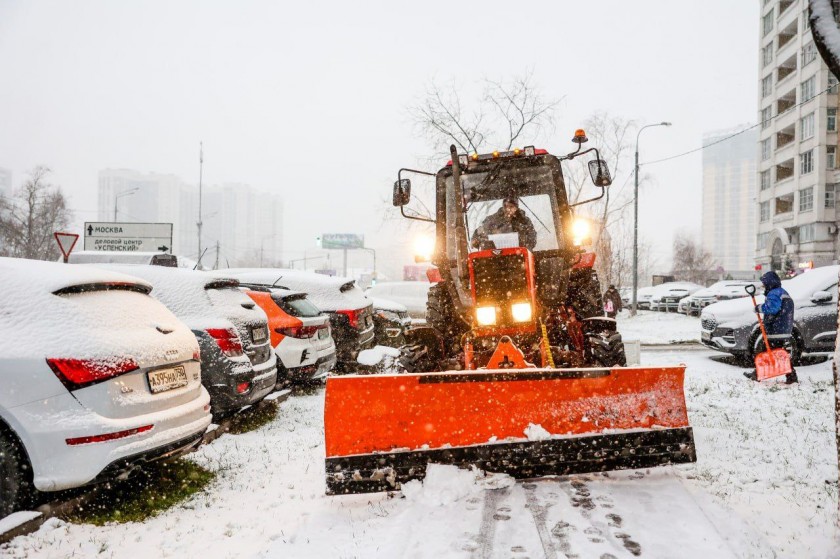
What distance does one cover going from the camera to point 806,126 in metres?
44.7

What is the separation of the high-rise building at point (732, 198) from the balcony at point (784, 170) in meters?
96.9

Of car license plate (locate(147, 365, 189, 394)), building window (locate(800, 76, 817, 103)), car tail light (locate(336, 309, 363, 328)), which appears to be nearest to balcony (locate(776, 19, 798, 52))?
building window (locate(800, 76, 817, 103))

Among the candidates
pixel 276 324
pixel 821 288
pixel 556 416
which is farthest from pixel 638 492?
pixel 821 288

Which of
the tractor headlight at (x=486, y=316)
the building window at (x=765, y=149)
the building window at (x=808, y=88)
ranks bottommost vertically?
the tractor headlight at (x=486, y=316)

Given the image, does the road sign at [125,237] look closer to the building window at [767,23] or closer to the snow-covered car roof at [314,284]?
the snow-covered car roof at [314,284]

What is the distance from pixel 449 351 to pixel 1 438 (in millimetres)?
3695

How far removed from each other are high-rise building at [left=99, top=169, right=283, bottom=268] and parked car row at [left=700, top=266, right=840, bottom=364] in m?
73.5

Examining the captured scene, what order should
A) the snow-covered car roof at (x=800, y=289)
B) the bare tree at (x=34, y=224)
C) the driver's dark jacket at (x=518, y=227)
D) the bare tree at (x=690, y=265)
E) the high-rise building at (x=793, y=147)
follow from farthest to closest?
the bare tree at (x=690, y=265) → the high-rise building at (x=793, y=147) → the bare tree at (x=34, y=224) → the snow-covered car roof at (x=800, y=289) → the driver's dark jacket at (x=518, y=227)

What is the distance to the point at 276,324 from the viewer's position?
7535 mm

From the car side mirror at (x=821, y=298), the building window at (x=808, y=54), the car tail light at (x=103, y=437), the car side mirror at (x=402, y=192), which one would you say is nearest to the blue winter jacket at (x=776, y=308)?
the car side mirror at (x=821, y=298)

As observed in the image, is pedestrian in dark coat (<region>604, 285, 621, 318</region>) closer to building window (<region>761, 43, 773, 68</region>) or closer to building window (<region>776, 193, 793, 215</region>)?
building window (<region>776, 193, 793, 215</region>)

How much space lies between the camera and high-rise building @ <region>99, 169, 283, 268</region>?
98.2m

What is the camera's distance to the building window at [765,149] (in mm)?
A: 51562

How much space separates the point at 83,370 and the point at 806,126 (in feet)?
173
